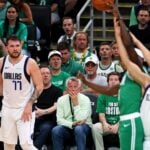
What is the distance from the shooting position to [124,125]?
7348 mm

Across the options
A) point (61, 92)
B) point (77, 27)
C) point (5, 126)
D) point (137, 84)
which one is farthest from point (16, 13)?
point (137, 84)

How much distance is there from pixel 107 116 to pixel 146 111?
3.79 m

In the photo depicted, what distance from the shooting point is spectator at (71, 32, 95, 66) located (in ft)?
41.1

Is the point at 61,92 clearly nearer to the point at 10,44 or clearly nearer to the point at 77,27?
the point at 10,44

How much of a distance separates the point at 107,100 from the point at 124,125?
3.55 metres

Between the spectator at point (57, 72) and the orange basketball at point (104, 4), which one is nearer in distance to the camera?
the orange basketball at point (104, 4)

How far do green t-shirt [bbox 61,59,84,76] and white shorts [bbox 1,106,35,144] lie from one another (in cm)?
209

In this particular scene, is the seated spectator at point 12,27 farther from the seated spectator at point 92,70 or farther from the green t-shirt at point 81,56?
the seated spectator at point 92,70

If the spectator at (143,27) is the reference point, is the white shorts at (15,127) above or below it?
below

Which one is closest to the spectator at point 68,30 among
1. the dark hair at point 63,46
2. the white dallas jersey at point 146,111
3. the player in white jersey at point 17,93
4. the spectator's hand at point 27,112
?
the dark hair at point 63,46

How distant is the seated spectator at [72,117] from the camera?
10.7m

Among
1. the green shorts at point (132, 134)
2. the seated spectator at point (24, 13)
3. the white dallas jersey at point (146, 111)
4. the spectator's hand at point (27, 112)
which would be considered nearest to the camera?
the white dallas jersey at point (146, 111)

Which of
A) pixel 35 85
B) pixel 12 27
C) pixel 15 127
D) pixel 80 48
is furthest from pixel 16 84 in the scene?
pixel 12 27

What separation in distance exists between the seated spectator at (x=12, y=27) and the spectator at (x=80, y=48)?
2.93 ft
